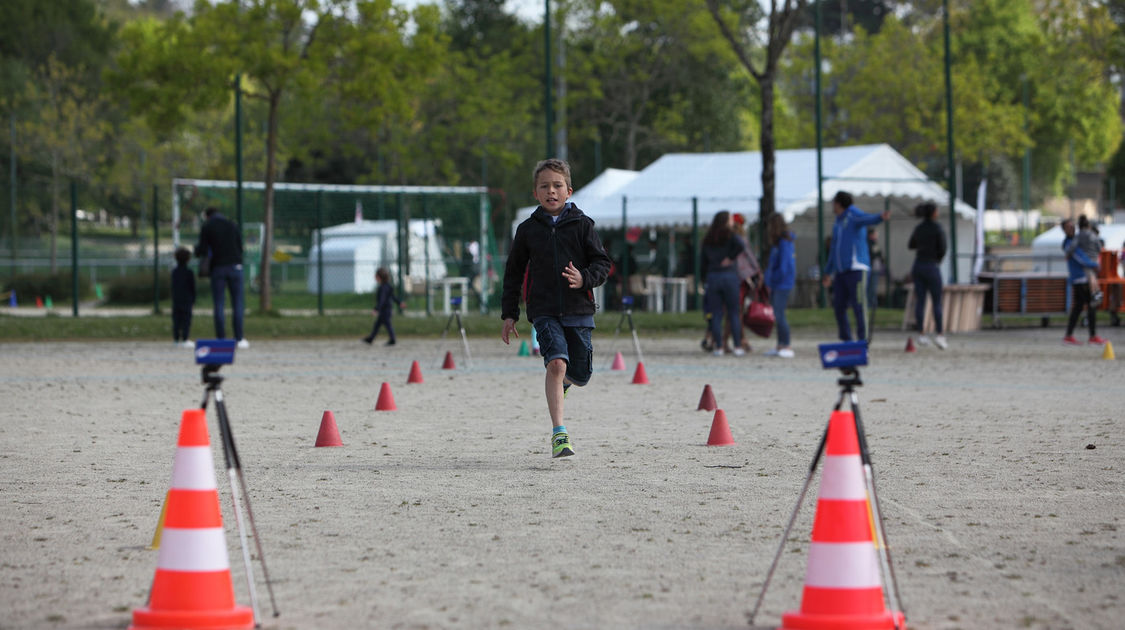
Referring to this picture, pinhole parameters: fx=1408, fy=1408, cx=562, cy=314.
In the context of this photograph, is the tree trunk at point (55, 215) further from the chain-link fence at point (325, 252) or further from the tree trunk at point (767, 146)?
the tree trunk at point (767, 146)

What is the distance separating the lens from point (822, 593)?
4238 mm

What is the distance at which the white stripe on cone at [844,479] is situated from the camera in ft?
14.3

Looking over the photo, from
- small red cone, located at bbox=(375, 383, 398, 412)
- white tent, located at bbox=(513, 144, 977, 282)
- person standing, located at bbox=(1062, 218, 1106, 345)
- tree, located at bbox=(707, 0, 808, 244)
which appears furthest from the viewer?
white tent, located at bbox=(513, 144, 977, 282)

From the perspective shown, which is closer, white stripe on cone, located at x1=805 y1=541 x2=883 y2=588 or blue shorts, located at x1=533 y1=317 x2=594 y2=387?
white stripe on cone, located at x1=805 y1=541 x2=883 y2=588

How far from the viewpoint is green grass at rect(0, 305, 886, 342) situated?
72.0 ft

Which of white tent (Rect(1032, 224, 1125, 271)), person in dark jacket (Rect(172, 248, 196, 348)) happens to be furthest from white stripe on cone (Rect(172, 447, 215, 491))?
white tent (Rect(1032, 224, 1125, 271))

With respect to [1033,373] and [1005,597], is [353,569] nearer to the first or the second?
[1005,597]

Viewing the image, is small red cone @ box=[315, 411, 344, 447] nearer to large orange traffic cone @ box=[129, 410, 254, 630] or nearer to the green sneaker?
the green sneaker

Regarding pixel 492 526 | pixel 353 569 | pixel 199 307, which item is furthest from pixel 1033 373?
pixel 199 307

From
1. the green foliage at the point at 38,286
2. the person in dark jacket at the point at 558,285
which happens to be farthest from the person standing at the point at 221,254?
the green foliage at the point at 38,286

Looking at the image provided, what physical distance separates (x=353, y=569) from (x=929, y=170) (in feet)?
249

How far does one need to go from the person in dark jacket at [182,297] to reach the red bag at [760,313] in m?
7.65

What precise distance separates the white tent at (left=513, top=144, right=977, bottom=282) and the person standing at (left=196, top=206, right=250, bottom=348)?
1331 centimetres

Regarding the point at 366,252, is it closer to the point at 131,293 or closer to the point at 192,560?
the point at 131,293
